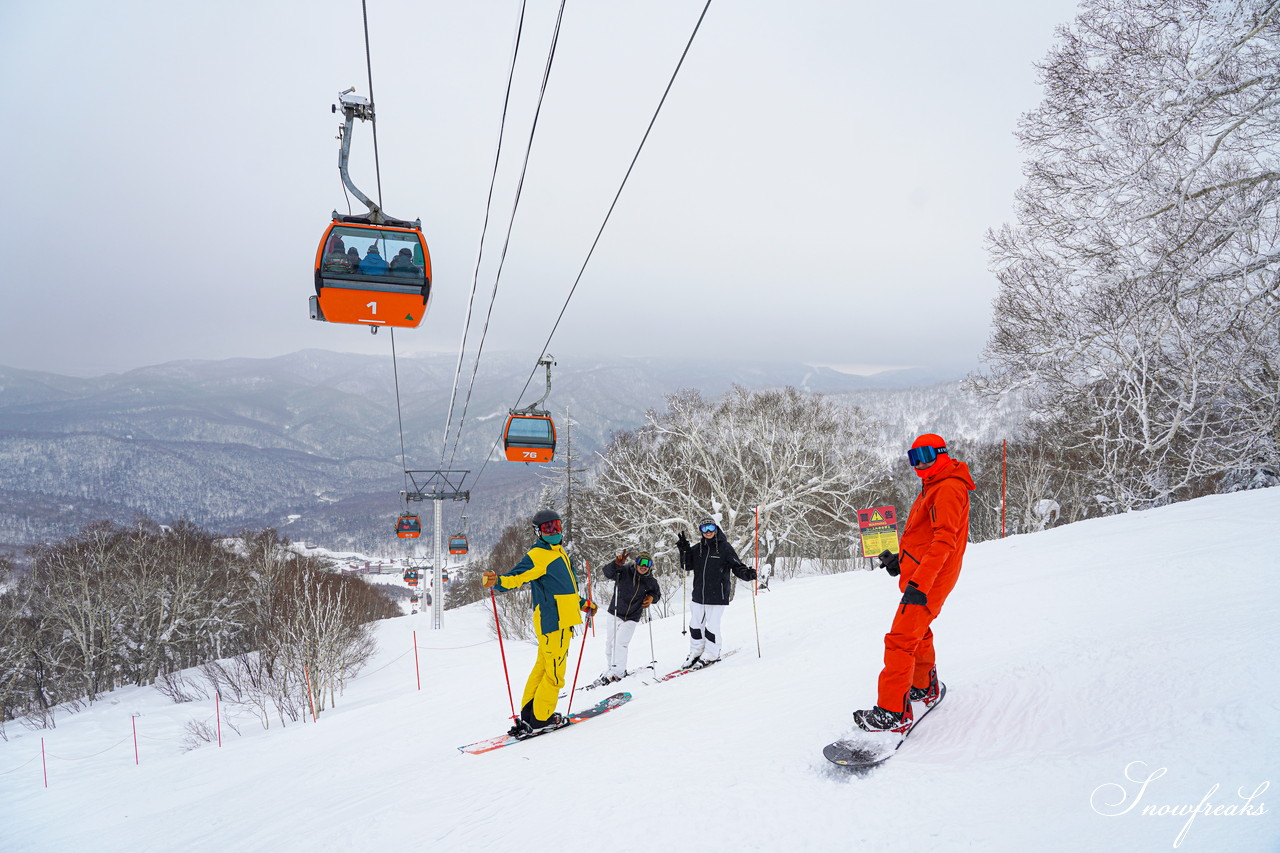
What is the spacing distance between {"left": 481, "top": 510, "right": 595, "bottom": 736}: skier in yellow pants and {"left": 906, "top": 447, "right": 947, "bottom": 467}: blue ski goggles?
3112 millimetres

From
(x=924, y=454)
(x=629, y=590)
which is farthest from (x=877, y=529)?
(x=924, y=454)

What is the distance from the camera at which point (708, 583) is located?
772 cm

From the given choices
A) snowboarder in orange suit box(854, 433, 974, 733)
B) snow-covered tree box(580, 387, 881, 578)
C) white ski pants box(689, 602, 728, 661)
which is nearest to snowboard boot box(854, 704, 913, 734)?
snowboarder in orange suit box(854, 433, 974, 733)

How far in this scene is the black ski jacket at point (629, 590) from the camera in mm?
8133

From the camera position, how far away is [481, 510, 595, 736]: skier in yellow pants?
5746 millimetres

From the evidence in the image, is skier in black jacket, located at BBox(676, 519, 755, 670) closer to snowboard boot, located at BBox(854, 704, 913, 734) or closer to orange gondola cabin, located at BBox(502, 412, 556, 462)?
snowboard boot, located at BBox(854, 704, 913, 734)

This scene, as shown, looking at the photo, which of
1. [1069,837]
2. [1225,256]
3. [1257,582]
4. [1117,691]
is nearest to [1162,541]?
[1257,582]

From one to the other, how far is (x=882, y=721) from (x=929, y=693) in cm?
68

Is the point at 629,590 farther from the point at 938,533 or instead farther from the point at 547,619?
the point at 938,533

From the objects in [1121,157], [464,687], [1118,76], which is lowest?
[464,687]

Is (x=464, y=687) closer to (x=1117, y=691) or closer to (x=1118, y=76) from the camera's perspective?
(x=1117, y=691)

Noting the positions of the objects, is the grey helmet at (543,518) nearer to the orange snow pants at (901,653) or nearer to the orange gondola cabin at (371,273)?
the orange snow pants at (901,653)

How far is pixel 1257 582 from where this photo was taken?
5.28m

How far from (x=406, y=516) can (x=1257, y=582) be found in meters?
31.2
